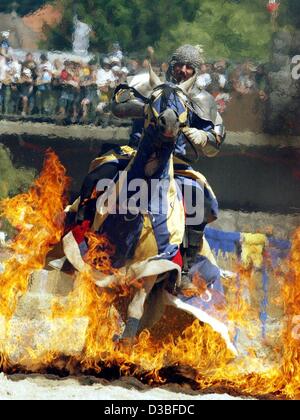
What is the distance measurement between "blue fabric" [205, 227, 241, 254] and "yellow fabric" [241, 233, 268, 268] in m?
0.14

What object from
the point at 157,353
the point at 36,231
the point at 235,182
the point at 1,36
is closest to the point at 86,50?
the point at 1,36

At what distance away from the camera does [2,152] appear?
14.9 metres

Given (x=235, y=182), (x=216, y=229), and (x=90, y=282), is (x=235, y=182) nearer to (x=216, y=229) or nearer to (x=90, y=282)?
(x=216, y=229)

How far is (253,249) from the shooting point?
46.6 ft

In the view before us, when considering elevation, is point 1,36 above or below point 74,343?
above

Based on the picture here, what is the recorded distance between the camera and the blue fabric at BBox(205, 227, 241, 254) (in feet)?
43.9

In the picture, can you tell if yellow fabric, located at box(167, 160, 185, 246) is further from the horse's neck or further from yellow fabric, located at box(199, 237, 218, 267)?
yellow fabric, located at box(199, 237, 218, 267)

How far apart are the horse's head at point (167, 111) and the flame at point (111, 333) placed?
128cm

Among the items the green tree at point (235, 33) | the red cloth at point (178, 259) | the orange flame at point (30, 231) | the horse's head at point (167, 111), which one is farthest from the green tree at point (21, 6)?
the red cloth at point (178, 259)

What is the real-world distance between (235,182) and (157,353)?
3.31 metres

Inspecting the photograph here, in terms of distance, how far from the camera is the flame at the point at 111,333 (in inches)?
456

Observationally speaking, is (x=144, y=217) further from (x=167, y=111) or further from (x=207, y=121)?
(x=207, y=121)

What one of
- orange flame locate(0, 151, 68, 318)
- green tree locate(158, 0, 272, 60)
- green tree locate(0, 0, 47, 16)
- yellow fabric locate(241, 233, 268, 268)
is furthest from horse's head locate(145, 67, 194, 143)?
green tree locate(0, 0, 47, 16)
